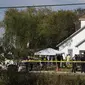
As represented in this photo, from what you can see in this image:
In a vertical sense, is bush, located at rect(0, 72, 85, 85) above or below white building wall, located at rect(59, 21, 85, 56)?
below

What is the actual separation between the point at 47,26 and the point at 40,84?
154 ft

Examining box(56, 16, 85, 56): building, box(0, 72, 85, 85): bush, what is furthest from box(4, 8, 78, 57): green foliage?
box(0, 72, 85, 85): bush

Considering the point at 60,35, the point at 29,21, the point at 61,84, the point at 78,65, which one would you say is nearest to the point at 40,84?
the point at 61,84

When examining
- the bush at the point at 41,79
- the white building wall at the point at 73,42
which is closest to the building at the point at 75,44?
the white building wall at the point at 73,42

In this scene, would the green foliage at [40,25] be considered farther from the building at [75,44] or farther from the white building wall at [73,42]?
the building at [75,44]

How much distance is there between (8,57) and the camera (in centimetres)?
2111

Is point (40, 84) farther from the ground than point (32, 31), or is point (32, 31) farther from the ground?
point (32, 31)

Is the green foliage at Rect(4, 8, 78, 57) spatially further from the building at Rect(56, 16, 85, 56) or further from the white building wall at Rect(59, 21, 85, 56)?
the building at Rect(56, 16, 85, 56)

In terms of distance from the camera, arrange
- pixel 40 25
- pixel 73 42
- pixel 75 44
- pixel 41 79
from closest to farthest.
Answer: pixel 41 79 < pixel 75 44 < pixel 73 42 < pixel 40 25

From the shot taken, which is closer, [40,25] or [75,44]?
[75,44]

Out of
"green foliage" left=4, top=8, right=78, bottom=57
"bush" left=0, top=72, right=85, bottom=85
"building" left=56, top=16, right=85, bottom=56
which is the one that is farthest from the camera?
"green foliage" left=4, top=8, right=78, bottom=57

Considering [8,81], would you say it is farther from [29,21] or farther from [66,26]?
[66,26]

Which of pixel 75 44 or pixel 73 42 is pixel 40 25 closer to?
pixel 73 42

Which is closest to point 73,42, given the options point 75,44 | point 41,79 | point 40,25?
point 75,44
